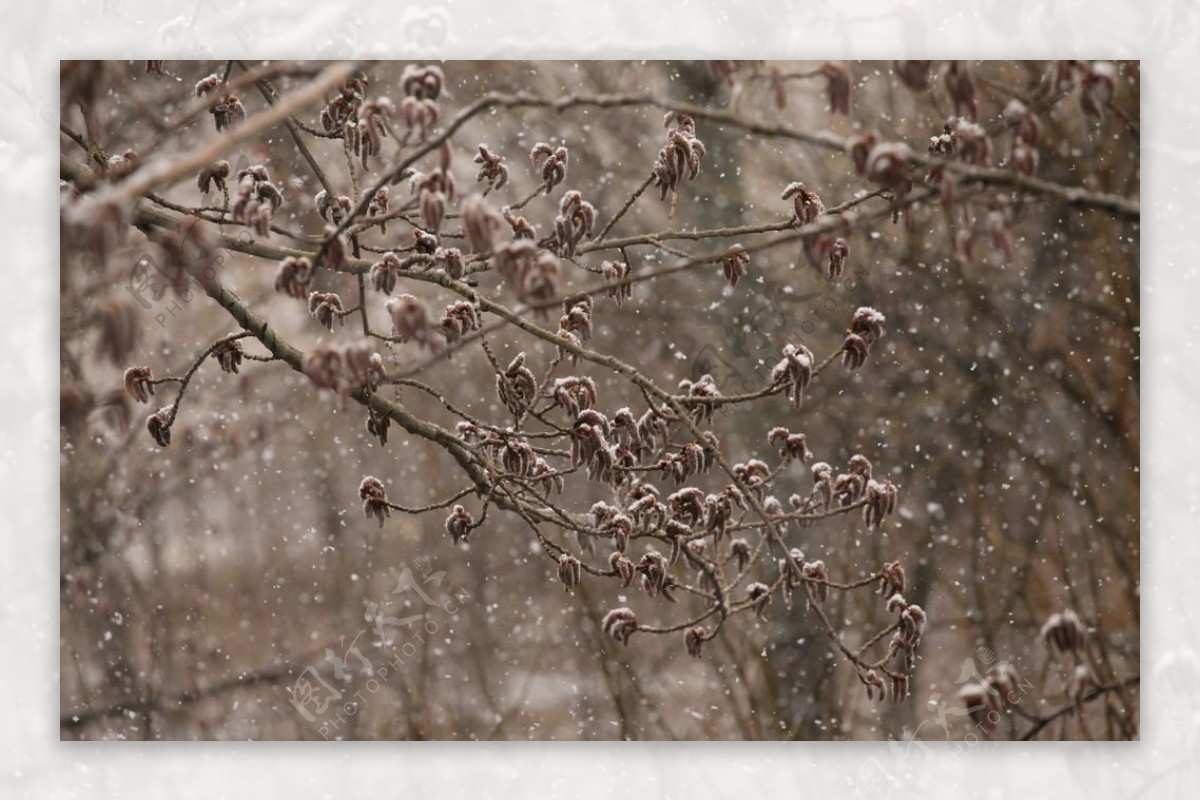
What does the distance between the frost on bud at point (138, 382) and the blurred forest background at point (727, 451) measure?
229 millimetres

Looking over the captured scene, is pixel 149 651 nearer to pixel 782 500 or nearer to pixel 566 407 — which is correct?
pixel 566 407

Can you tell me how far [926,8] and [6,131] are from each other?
1.64 meters

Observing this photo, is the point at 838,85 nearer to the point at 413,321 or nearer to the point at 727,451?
the point at 413,321

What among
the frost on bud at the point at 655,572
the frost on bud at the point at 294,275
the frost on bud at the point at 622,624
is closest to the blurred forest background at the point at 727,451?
the frost on bud at the point at 622,624

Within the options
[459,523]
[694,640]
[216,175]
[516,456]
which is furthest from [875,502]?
[216,175]

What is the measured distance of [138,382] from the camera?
1.88 metres

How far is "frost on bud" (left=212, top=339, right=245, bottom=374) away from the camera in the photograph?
1808mm

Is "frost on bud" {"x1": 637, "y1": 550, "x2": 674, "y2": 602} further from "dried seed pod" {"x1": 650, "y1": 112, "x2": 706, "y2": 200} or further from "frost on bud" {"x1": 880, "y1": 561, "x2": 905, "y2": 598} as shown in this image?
"dried seed pod" {"x1": 650, "y1": 112, "x2": 706, "y2": 200}

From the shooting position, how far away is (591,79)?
7.06 feet

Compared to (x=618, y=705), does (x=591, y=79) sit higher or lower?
higher

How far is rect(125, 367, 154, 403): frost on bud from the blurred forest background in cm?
23

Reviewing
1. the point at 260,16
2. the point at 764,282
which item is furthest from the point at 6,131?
the point at 764,282

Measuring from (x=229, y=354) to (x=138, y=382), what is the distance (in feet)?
0.52

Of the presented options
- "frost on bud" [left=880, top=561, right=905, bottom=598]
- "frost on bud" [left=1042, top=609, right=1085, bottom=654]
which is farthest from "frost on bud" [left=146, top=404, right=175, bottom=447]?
"frost on bud" [left=1042, top=609, right=1085, bottom=654]
